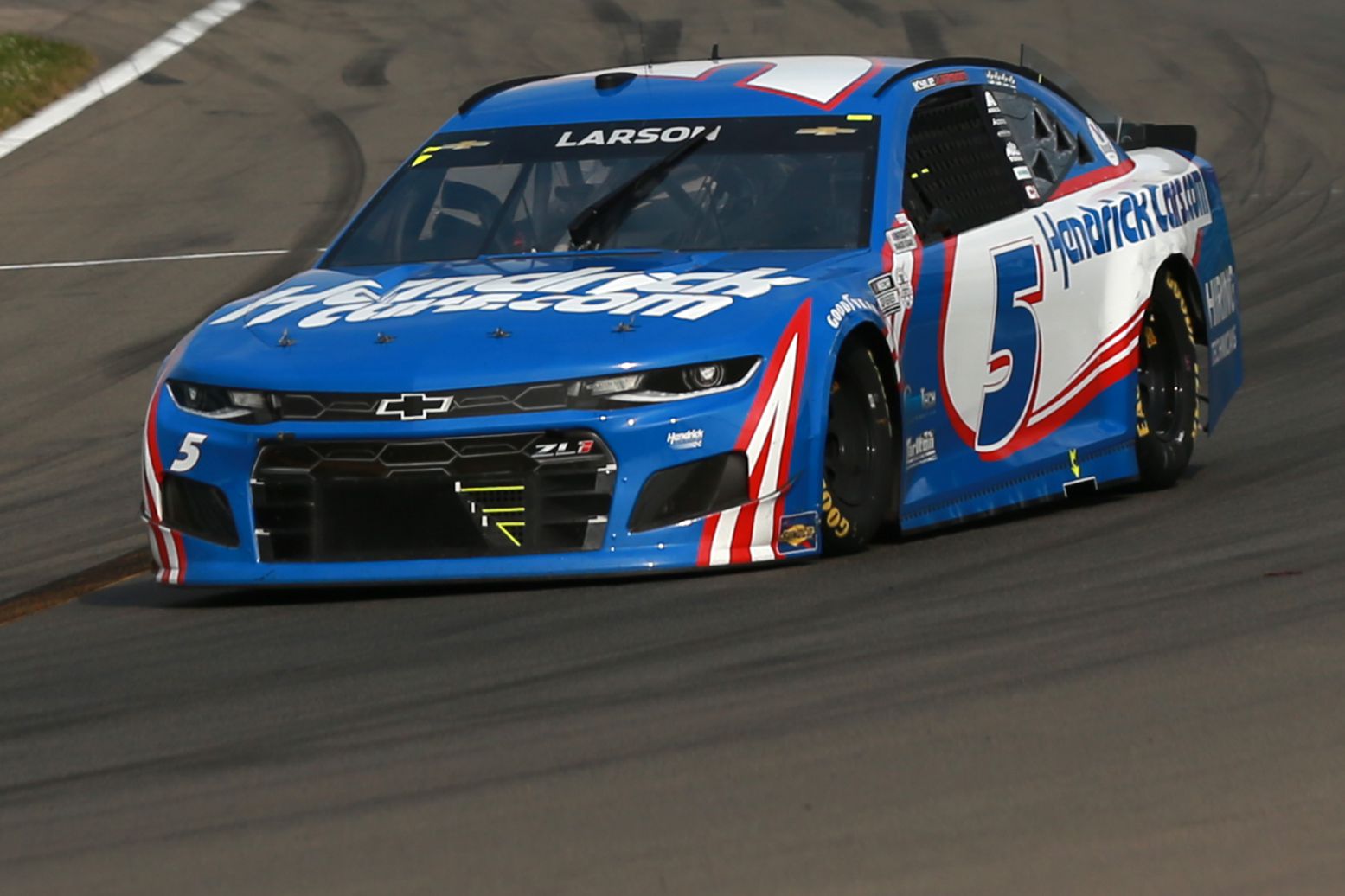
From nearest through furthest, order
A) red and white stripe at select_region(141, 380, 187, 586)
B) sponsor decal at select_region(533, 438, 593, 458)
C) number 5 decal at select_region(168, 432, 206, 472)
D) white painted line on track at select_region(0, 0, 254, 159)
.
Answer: sponsor decal at select_region(533, 438, 593, 458)
number 5 decal at select_region(168, 432, 206, 472)
red and white stripe at select_region(141, 380, 187, 586)
white painted line on track at select_region(0, 0, 254, 159)

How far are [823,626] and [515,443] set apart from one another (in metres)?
1.00

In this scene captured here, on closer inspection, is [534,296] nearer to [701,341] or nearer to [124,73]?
[701,341]

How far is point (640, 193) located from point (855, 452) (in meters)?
1.17

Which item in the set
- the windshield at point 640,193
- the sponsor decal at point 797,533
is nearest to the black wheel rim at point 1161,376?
the windshield at point 640,193

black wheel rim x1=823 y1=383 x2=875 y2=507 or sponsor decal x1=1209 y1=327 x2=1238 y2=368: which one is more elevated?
black wheel rim x1=823 y1=383 x2=875 y2=507

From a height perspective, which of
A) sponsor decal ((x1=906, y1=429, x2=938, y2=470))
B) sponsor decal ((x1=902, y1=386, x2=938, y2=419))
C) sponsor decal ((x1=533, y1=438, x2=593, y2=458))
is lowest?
sponsor decal ((x1=906, y1=429, x2=938, y2=470))

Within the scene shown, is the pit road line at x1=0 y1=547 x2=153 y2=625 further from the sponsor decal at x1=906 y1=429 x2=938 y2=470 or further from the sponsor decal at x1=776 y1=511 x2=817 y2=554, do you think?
the sponsor decal at x1=906 y1=429 x2=938 y2=470

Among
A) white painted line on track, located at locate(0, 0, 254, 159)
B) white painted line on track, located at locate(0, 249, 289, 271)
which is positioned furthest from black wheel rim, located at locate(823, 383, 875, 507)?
white painted line on track, located at locate(0, 0, 254, 159)

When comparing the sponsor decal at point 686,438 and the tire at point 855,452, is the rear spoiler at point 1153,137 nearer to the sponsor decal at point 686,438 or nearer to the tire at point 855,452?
the tire at point 855,452

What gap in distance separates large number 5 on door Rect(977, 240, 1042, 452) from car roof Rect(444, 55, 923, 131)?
0.66 metres

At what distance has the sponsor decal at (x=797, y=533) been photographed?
22.0 ft

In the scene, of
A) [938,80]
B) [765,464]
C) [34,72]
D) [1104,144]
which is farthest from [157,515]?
[34,72]

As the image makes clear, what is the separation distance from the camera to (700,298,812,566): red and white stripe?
6.56 meters

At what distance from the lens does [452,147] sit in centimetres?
822
